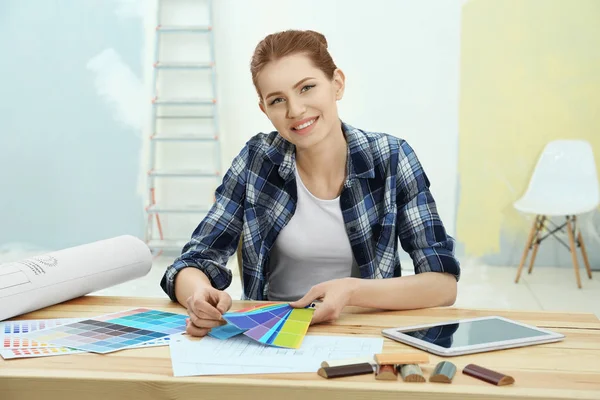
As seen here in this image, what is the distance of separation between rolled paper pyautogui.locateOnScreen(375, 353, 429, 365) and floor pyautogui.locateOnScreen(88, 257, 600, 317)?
316 centimetres

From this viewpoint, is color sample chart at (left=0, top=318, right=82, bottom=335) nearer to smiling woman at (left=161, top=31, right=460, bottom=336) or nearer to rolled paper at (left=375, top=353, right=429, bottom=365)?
smiling woman at (left=161, top=31, right=460, bottom=336)

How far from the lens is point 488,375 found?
104cm

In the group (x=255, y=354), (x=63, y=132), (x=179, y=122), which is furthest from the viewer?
(x=63, y=132)

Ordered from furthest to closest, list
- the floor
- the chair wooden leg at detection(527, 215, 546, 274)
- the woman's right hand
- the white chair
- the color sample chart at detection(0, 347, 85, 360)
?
the chair wooden leg at detection(527, 215, 546, 274) → the white chair → the floor → the woman's right hand → the color sample chart at detection(0, 347, 85, 360)

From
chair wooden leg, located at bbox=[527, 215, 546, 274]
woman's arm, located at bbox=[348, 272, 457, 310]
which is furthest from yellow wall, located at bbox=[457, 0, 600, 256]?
woman's arm, located at bbox=[348, 272, 457, 310]

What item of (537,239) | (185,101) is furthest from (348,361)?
(185,101)

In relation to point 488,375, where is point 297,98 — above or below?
above

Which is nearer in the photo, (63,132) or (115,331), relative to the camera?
(115,331)

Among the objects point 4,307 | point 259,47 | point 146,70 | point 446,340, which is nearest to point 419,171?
point 259,47

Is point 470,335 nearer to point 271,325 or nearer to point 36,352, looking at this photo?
point 271,325

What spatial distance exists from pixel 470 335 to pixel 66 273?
0.84m

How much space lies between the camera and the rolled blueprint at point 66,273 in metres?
1.44

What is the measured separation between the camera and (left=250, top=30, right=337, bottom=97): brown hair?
1720 millimetres

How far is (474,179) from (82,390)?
450cm
